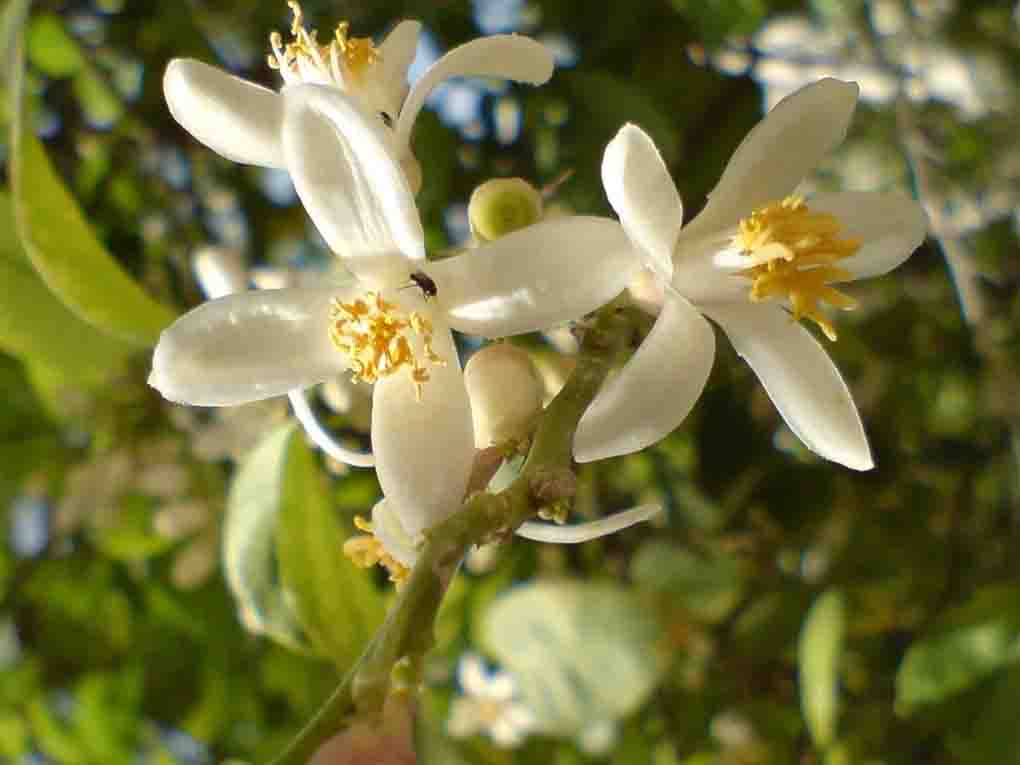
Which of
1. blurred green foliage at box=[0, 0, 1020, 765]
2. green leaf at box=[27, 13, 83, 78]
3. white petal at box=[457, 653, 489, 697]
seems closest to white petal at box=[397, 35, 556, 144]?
blurred green foliage at box=[0, 0, 1020, 765]

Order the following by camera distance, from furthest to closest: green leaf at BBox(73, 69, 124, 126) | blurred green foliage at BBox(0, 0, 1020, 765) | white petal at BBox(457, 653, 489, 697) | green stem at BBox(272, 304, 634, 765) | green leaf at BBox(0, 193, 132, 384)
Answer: white petal at BBox(457, 653, 489, 697) < green leaf at BBox(73, 69, 124, 126) < blurred green foliage at BBox(0, 0, 1020, 765) < green leaf at BBox(0, 193, 132, 384) < green stem at BBox(272, 304, 634, 765)

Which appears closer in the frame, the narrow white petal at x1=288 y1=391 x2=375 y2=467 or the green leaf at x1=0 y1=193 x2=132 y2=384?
the narrow white petal at x1=288 y1=391 x2=375 y2=467

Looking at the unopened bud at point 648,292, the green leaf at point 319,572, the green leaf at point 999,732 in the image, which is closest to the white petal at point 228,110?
the unopened bud at point 648,292

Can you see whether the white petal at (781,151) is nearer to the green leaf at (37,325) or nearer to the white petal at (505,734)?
the green leaf at (37,325)

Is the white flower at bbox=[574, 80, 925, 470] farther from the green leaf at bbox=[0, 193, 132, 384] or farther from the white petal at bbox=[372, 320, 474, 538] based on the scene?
the green leaf at bbox=[0, 193, 132, 384]

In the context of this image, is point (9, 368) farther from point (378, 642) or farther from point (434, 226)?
point (378, 642)

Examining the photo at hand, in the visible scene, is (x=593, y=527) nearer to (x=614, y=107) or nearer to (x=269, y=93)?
(x=269, y=93)

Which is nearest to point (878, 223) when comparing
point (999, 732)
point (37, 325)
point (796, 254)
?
point (796, 254)
